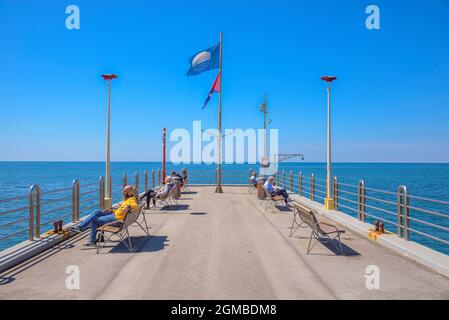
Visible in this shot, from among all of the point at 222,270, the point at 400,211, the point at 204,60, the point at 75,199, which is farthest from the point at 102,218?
the point at 204,60

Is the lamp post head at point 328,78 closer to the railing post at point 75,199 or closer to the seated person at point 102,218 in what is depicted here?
the seated person at point 102,218

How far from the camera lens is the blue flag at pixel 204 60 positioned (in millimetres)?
18203

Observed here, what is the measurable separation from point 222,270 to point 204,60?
14873 mm

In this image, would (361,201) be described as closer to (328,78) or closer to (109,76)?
(328,78)

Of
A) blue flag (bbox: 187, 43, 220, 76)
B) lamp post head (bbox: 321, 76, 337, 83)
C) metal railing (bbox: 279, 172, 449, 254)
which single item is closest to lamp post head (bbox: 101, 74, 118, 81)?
lamp post head (bbox: 321, 76, 337, 83)

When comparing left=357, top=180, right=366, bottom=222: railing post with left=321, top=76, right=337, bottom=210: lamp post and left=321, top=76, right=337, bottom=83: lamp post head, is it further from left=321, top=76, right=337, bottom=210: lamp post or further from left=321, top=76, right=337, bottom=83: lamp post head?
left=321, top=76, right=337, bottom=83: lamp post head

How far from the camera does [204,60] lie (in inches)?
717

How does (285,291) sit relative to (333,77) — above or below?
below

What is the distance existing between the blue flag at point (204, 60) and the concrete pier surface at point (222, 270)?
12.2m

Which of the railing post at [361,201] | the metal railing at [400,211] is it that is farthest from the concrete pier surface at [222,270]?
the railing post at [361,201]

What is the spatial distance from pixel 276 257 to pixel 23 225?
67.2ft
